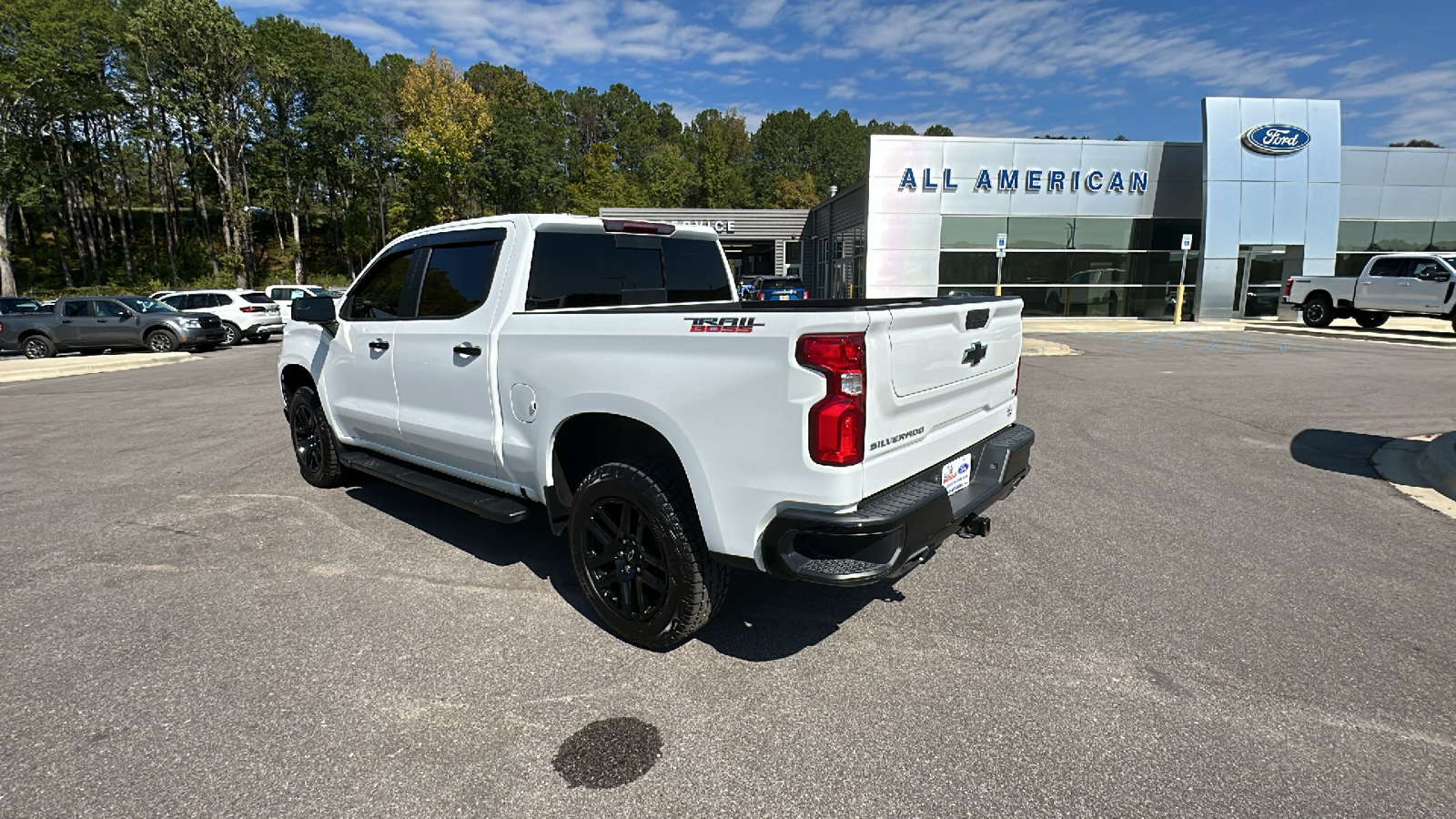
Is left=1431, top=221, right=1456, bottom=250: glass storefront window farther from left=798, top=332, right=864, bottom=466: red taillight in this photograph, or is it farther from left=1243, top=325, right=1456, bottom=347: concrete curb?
left=798, top=332, right=864, bottom=466: red taillight

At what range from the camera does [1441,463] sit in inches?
221

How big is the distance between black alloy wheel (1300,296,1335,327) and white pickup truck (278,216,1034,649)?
2179 centimetres

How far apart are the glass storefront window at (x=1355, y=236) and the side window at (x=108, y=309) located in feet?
124

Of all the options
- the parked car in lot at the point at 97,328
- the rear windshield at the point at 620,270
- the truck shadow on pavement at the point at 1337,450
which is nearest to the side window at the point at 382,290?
the rear windshield at the point at 620,270

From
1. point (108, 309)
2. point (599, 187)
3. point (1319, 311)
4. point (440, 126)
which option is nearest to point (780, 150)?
point (599, 187)

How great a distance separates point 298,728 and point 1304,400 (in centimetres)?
1153

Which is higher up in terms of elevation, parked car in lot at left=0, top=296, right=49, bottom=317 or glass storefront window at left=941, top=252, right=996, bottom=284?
glass storefront window at left=941, top=252, right=996, bottom=284

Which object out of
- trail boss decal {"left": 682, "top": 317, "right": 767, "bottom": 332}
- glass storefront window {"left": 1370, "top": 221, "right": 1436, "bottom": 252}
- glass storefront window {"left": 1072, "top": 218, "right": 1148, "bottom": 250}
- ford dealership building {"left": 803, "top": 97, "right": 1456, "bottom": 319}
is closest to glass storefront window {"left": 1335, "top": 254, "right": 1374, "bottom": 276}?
ford dealership building {"left": 803, "top": 97, "right": 1456, "bottom": 319}

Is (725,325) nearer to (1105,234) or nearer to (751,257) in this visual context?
(1105,234)

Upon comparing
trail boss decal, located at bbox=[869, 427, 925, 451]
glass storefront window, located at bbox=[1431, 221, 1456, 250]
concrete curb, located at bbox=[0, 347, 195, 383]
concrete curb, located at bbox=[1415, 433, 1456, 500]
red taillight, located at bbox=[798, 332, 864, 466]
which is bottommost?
concrete curb, located at bbox=[1415, 433, 1456, 500]

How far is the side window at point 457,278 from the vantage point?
12.7 feet

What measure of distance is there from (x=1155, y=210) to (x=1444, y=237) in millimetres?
10400

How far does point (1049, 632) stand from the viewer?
3.30 m

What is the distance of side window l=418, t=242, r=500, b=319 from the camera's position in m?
3.86
